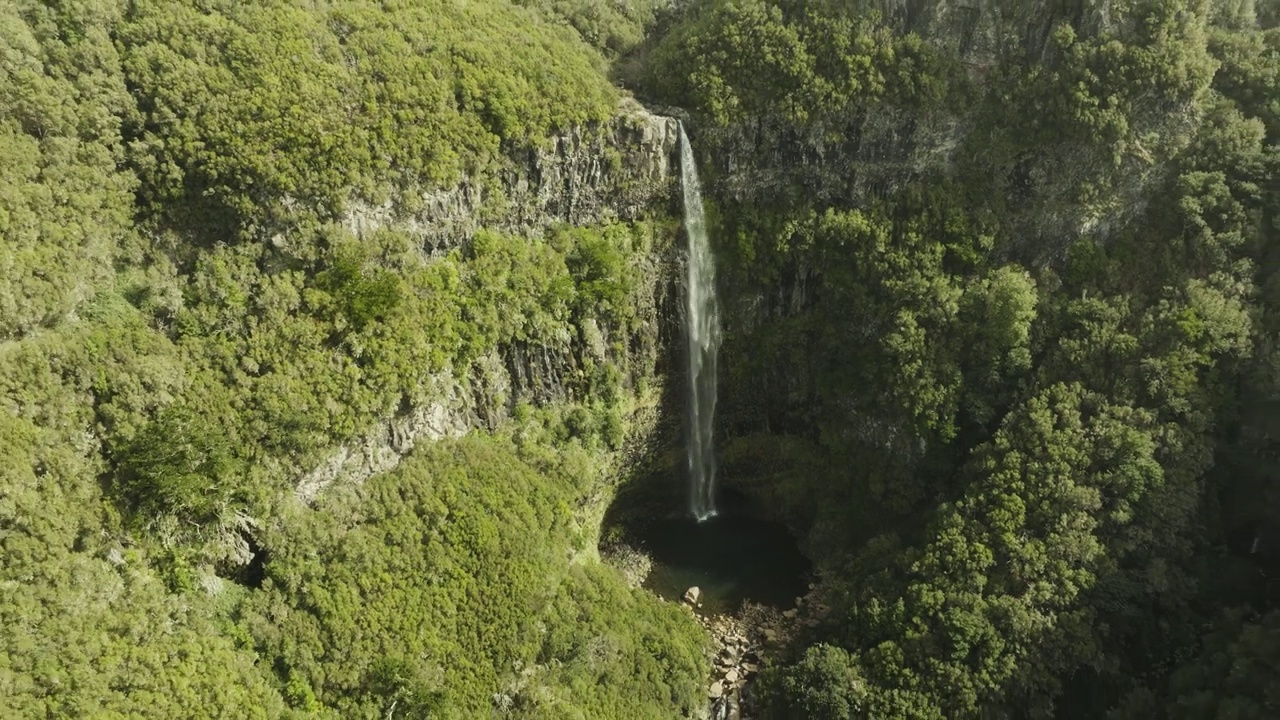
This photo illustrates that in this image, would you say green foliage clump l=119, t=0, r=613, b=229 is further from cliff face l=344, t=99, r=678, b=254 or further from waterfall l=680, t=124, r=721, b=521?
waterfall l=680, t=124, r=721, b=521

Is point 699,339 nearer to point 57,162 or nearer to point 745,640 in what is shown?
point 745,640

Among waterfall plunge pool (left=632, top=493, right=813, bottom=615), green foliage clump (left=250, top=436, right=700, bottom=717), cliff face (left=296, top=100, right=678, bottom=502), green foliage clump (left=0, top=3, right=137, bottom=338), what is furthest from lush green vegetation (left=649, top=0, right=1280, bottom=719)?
green foliage clump (left=0, top=3, right=137, bottom=338)

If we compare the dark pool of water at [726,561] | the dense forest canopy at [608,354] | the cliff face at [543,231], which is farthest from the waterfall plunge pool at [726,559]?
the cliff face at [543,231]

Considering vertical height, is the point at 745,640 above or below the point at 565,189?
below

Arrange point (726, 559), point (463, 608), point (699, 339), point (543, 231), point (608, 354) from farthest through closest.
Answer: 1. point (699, 339)
2. point (726, 559)
3. point (608, 354)
4. point (543, 231)
5. point (463, 608)

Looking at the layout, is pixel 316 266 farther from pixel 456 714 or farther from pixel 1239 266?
pixel 1239 266

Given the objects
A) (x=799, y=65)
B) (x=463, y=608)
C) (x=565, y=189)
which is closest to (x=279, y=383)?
(x=463, y=608)

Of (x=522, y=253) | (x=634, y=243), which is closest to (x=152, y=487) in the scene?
(x=522, y=253)
